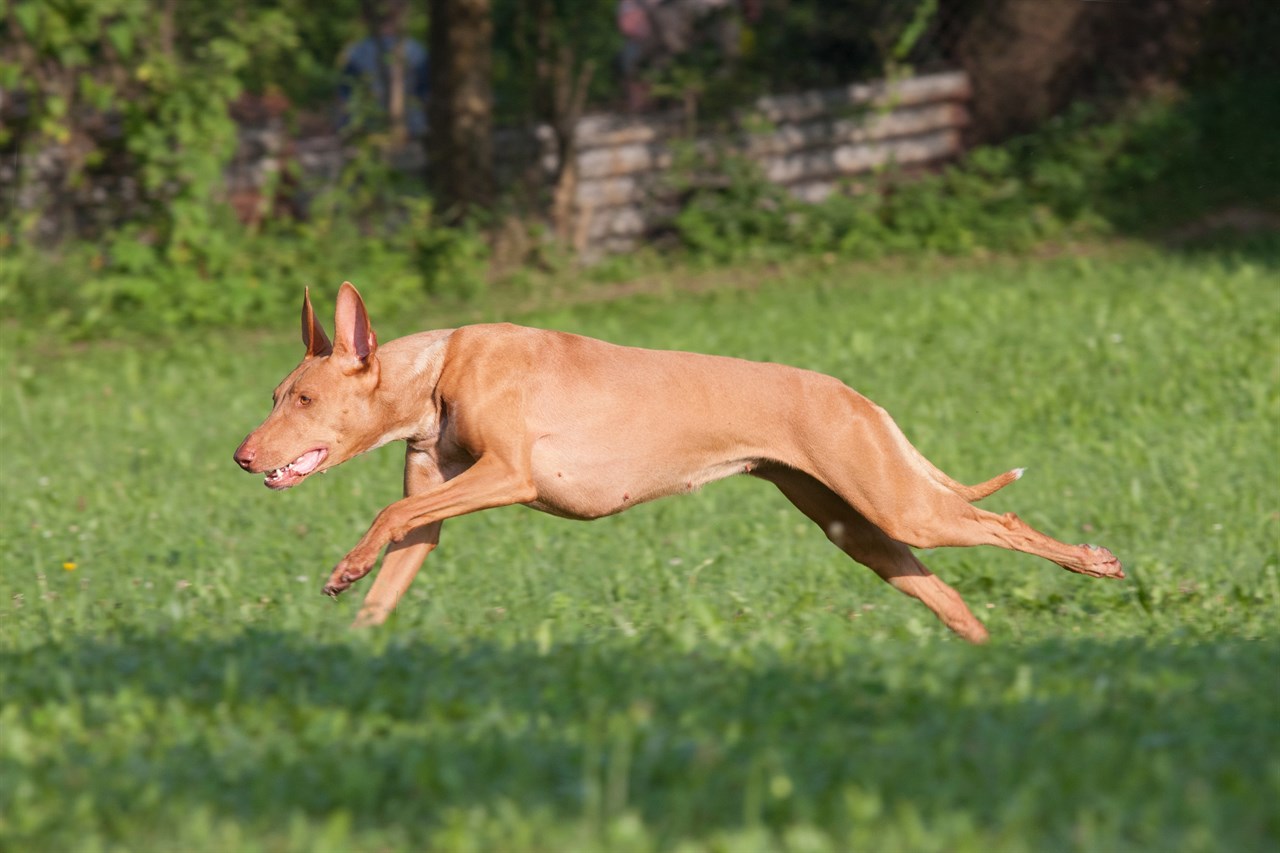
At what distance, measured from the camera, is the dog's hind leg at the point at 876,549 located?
757 cm

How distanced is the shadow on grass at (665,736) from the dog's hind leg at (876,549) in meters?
2.01

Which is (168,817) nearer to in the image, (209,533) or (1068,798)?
(1068,798)

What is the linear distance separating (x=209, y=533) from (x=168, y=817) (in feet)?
18.3

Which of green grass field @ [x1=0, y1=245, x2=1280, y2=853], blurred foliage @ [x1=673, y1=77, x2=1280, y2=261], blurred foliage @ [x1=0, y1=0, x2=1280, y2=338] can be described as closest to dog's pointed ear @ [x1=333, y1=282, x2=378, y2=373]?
green grass field @ [x1=0, y1=245, x2=1280, y2=853]

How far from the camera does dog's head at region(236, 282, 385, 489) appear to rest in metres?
6.79

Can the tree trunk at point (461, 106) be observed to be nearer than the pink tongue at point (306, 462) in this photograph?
No

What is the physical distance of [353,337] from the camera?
6.85m

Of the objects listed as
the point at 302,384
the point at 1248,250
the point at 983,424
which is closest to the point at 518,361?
the point at 302,384

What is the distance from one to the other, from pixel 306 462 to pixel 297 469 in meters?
0.04

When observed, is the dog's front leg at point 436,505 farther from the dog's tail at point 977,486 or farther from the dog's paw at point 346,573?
the dog's tail at point 977,486

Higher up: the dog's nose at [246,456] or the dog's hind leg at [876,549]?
the dog's nose at [246,456]

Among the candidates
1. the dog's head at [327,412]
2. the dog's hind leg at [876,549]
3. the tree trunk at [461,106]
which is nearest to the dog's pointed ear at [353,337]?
the dog's head at [327,412]

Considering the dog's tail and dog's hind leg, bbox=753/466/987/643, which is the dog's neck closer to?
dog's hind leg, bbox=753/466/987/643

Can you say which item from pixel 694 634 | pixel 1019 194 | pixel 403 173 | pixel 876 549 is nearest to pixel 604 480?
pixel 694 634
